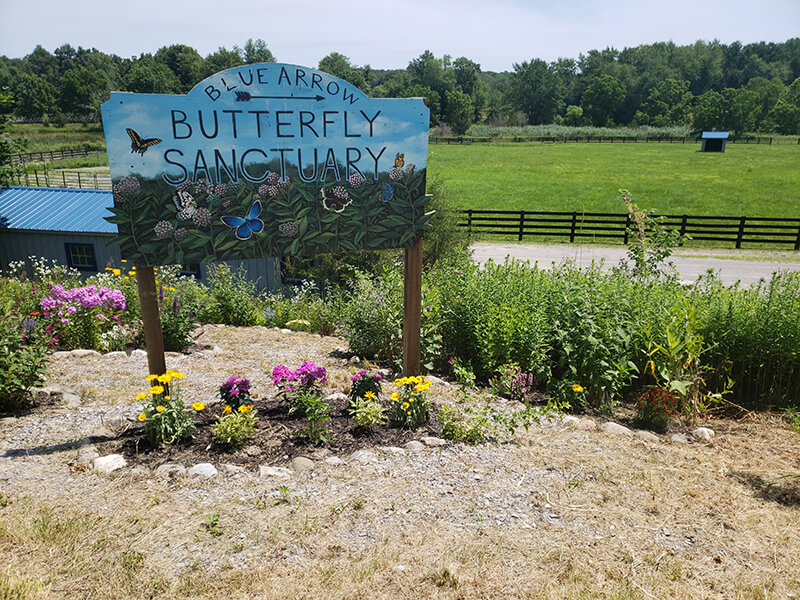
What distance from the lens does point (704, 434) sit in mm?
5172

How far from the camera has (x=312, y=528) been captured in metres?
3.36

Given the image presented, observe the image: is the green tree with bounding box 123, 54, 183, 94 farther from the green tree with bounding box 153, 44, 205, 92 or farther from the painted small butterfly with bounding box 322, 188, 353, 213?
the painted small butterfly with bounding box 322, 188, 353, 213

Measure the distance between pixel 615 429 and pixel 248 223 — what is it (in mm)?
3724

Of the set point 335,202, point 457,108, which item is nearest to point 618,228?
point 335,202

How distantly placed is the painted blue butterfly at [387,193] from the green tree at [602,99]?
10872 centimetres

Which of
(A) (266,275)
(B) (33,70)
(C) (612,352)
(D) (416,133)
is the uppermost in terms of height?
(B) (33,70)

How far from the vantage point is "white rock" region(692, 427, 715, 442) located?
514 centimetres

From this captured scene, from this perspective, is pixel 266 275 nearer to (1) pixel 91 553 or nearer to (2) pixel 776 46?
(1) pixel 91 553

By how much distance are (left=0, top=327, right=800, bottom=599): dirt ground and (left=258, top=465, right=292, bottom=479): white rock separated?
0.08 metres

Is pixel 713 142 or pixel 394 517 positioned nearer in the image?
pixel 394 517

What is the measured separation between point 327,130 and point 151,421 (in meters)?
2.71

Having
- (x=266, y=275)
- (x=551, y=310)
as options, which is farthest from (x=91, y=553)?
(x=266, y=275)

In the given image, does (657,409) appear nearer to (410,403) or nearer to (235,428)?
(410,403)

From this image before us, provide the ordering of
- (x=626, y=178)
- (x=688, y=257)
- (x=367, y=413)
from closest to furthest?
(x=367, y=413), (x=688, y=257), (x=626, y=178)
